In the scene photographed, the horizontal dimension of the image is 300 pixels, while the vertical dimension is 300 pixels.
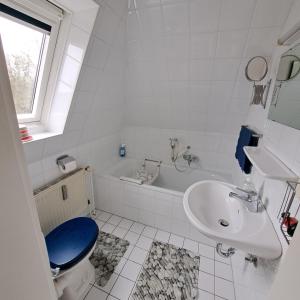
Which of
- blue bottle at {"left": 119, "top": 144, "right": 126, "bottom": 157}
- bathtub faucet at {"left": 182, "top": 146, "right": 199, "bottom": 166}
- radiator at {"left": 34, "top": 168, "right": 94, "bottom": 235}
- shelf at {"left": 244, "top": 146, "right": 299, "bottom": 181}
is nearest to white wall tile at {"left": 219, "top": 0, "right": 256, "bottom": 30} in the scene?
shelf at {"left": 244, "top": 146, "right": 299, "bottom": 181}

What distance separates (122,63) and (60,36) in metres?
0.68

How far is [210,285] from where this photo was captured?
145cm

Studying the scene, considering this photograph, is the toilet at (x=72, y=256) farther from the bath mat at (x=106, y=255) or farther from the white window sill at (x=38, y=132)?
the white window sill at (x=38, y=132)

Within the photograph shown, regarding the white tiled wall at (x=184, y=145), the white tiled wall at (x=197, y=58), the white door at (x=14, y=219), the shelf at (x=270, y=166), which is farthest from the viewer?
the white tiled wall at (x=184, y=145)

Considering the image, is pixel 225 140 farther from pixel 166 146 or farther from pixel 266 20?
pixel 266 20

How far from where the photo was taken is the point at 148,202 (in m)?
1.98

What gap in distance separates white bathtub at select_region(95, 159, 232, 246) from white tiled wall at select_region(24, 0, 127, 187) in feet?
1.25

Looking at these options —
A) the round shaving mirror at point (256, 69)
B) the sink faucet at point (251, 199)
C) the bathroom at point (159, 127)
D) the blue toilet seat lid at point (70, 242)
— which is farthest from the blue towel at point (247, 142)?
the blue toilet seat lid at point (70, 242)

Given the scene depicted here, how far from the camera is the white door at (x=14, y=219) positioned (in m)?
0.39

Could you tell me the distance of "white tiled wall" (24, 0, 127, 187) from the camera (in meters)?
1.39

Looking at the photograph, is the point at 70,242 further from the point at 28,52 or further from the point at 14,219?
the point at 28,52

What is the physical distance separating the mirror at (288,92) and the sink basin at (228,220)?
0.57 m

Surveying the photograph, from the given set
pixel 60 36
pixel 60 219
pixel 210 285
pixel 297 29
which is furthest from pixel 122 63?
pixel 210 285

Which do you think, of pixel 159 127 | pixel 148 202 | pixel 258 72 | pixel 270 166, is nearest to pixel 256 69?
pixel 258 72
